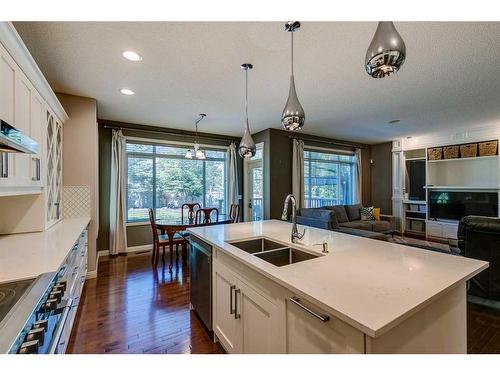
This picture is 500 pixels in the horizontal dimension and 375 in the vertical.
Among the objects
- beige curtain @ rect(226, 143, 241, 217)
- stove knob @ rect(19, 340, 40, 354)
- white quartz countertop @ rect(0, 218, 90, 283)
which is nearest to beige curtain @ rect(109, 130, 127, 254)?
white quartz countertop @ rect(0, 218, 90, 283)

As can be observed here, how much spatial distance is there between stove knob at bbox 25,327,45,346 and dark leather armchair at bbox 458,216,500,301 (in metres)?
3.50

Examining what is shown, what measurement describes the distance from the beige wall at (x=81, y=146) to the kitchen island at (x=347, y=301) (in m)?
2.54

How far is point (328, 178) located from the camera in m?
6.60

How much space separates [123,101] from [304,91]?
263cm

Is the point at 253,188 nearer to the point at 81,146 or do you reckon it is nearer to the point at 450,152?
the point at 81,146

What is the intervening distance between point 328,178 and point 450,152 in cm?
277

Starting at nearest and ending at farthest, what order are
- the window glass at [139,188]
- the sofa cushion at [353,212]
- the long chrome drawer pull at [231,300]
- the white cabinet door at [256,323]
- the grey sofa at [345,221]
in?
1. the white cabinet door at [256,323]
2. the long chrome drawer pull at [231,300]
3. the grey sofa at [345,221]
4. the window glass at [139,188]
5. the sofa cushion at [353,212]

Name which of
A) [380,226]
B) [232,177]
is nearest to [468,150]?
[380,226]

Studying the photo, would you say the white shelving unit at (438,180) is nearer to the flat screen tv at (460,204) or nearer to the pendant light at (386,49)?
the flat screen tv at (460,204)

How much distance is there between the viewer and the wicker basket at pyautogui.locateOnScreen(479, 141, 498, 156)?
4884mm

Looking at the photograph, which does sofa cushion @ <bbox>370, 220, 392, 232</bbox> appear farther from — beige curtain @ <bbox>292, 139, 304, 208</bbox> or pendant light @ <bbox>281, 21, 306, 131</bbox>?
pendant light @ <bbox>281, 21, 306, 131</bbox>

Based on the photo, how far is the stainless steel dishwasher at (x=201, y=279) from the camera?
2.05 metres

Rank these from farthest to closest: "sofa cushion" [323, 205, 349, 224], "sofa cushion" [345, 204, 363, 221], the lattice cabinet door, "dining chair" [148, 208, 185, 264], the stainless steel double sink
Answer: "sofa cushion" [345, 204, 363, 221]
"sofa cushion" [323, 205, 349, 224]
"dining chair" [148, 208, 185, 264]
the lattice cabinet door
the stainless steel double sink

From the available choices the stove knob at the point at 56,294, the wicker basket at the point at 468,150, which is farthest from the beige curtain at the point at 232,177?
the wicker basket at the point at 468,150
